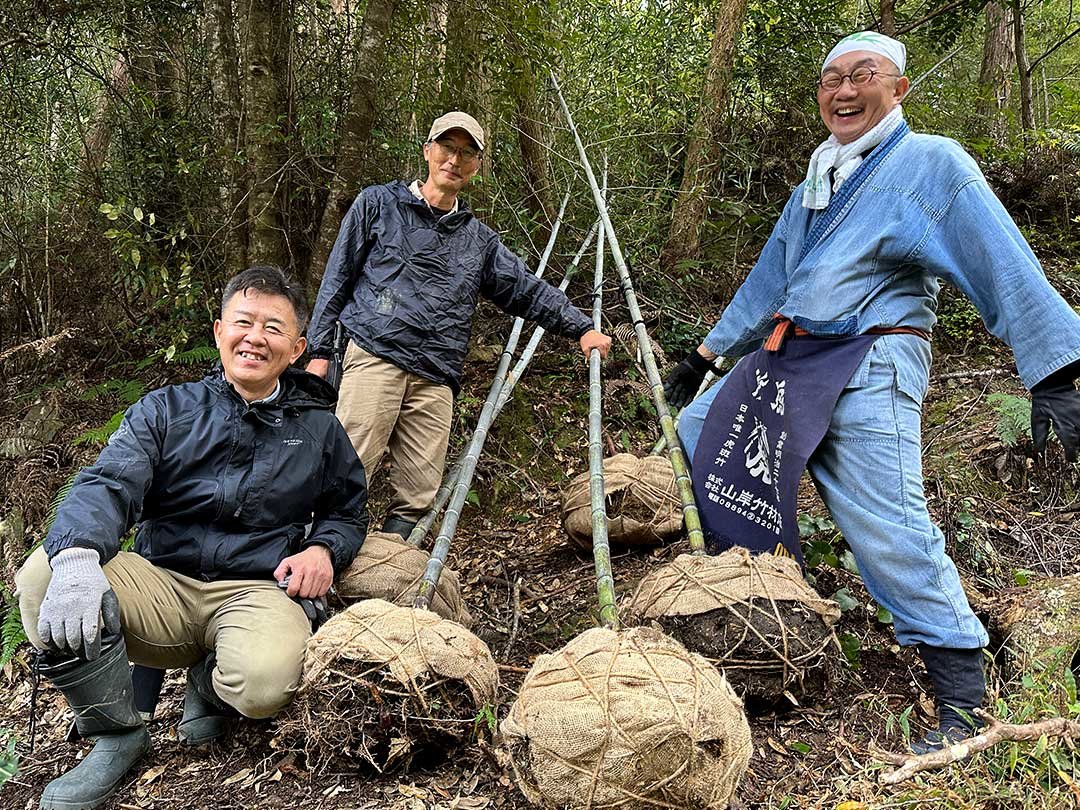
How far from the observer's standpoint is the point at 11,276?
481 cm

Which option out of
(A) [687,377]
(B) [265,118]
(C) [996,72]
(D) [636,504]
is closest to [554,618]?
(D) [636,504]

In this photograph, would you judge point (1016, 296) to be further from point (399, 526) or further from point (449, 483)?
point (399, 526)

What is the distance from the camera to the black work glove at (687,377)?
130 inches

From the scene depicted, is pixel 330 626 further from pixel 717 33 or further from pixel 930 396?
pixel 717 33

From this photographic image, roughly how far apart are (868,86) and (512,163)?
318cm

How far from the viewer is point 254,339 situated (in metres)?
2.48

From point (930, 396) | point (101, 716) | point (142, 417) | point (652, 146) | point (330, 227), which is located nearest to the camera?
point (101, 716)

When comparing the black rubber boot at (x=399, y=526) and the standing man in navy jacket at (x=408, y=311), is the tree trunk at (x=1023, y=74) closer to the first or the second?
the standing man in navy jacket at (x=408, y=311)

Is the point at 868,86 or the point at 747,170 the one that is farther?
the point at 747,170

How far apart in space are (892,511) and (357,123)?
3.21 m

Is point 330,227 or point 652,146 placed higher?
point 652,146

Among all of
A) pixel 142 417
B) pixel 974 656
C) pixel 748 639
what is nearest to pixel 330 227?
pixel 142 417

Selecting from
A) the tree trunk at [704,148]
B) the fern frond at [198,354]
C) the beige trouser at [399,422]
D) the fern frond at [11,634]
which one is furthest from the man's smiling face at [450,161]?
the tree trunk at [704,148]

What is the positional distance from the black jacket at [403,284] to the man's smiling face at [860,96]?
5.30ft
